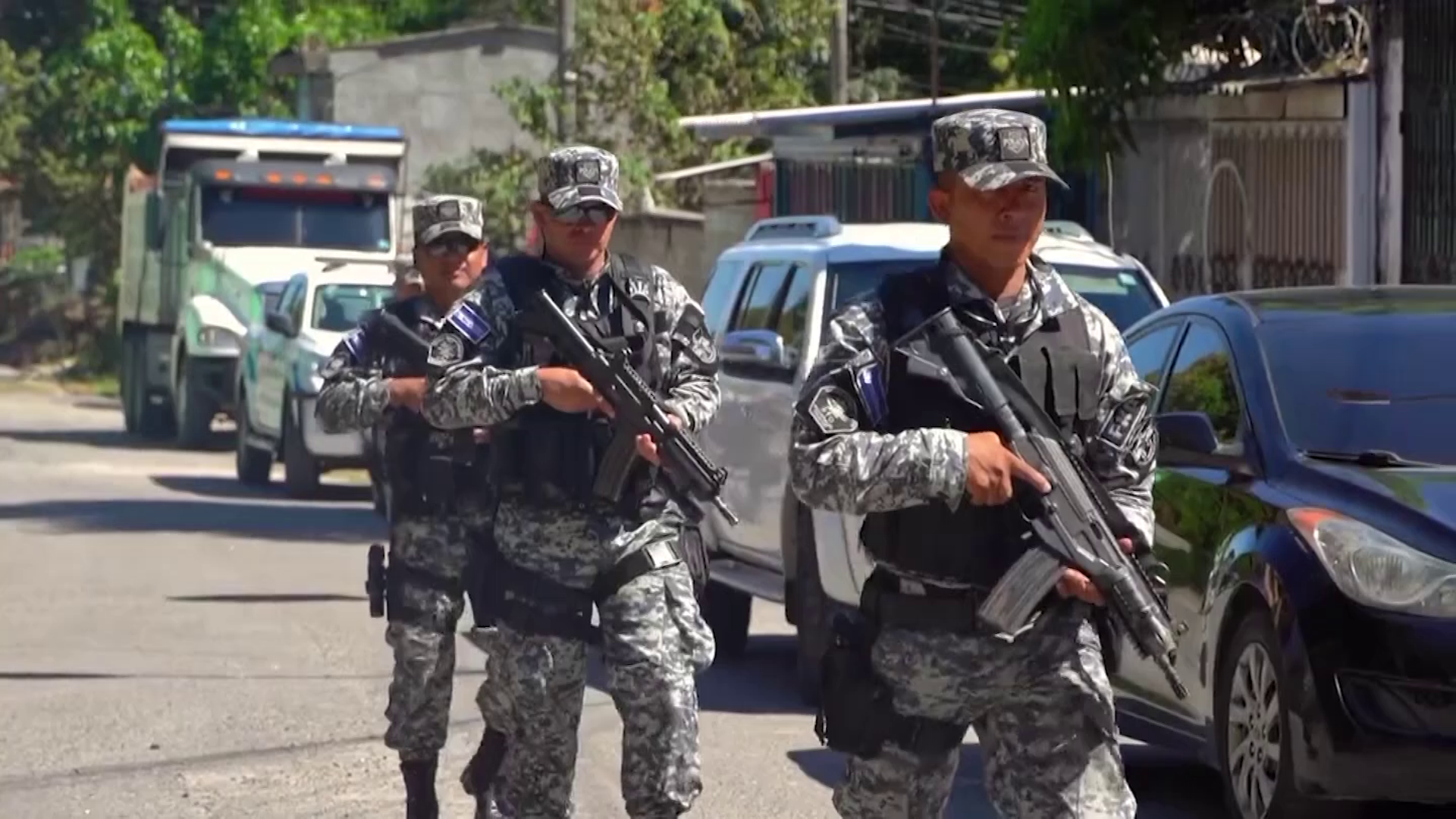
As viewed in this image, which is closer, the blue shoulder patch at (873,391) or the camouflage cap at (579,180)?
the blue shoulder patch at (873,391)

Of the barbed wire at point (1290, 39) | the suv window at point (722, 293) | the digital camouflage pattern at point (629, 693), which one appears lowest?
the digital camouflage pattern at point (629, 693)

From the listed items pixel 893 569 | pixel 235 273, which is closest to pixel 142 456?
pixel 235 273

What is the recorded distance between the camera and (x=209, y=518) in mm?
18891

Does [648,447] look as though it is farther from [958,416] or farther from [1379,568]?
[1379,568]

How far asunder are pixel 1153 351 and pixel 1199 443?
52.9 inches

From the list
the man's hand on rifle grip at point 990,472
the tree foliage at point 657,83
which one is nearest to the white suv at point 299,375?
the tree foliage at point 657,83

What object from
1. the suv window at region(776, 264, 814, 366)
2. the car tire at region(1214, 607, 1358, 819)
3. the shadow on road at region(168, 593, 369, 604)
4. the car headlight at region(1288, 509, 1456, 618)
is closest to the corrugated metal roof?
the shadow on road at region(168, 593, 369, 604)

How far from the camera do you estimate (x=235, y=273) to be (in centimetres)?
2545

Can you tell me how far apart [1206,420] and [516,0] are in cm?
3907

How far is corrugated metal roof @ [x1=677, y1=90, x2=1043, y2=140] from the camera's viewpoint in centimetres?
1845

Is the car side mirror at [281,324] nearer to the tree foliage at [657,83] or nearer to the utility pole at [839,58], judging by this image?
the utility pole at [839,58]

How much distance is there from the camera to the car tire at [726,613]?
38.3 ft

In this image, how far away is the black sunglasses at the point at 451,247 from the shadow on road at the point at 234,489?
13812mm

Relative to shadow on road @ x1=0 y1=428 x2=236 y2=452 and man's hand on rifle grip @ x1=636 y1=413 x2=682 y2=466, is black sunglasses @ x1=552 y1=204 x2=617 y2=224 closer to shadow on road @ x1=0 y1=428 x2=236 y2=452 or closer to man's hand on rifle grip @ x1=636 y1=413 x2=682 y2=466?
man's hand on rifle grip @ x1=636 y1=413 x2=682 y2=466
